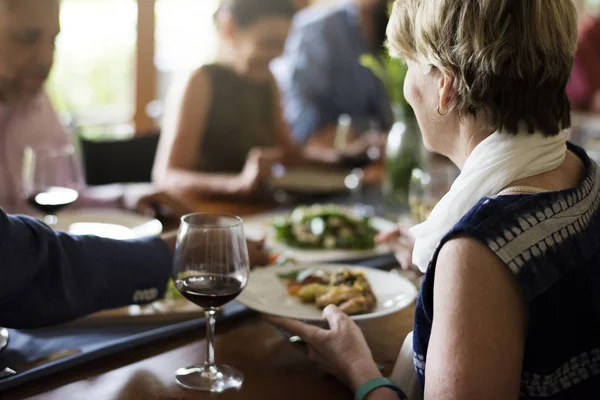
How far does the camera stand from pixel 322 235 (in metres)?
1.79

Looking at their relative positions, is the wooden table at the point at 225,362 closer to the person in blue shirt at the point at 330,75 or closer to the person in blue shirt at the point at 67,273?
the person in blue shirt at the point at 67,273

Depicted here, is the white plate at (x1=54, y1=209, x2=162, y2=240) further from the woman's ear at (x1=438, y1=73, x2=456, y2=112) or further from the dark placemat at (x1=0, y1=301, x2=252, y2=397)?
the woman's ear at (x1=438, y1=73, x2=456, y2=112)

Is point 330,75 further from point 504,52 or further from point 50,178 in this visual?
point 504,52

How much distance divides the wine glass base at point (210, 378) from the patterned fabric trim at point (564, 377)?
405mm

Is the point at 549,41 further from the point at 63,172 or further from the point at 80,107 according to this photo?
the point at 80,107

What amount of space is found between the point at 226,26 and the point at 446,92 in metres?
1.99

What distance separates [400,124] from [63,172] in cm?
93

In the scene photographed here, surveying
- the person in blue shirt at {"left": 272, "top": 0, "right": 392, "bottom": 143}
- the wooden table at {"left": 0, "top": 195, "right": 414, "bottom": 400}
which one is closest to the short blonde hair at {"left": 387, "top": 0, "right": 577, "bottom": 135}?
the wooden table at {"left": 0, "top": 195, "right": 414, "bottom": 400}

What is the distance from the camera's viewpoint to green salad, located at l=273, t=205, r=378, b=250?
177 cm

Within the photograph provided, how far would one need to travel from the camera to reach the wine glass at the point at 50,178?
159 centimetres

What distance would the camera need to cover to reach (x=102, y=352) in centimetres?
113

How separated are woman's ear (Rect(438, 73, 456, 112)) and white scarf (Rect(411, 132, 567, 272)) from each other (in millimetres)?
77

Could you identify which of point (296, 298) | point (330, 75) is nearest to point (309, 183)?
point (296, 298)

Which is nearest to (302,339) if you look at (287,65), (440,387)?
(440,387)
